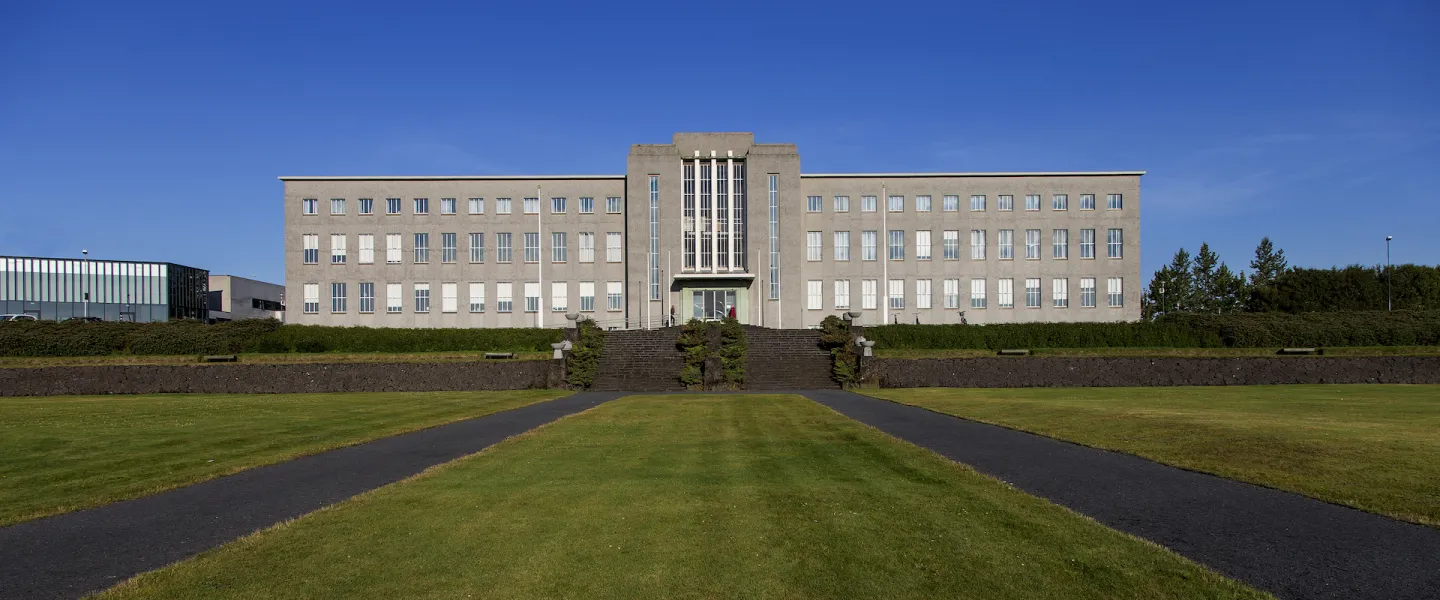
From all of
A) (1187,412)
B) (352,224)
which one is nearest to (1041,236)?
(1187,412)

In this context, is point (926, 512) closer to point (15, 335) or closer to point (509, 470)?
point (509, 470)

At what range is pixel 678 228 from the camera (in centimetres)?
6244

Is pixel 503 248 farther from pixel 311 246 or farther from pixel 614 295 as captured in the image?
pixel 311 246

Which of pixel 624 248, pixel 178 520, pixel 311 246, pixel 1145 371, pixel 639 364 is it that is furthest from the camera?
pixel 311 246

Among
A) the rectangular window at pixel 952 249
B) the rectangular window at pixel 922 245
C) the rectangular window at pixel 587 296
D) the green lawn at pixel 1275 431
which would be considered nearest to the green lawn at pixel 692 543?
the green lawn at pixel 1275 431

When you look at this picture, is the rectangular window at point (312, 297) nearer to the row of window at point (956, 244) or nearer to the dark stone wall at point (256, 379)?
the dark stone wall at point (256, 379)

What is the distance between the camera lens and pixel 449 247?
65500 millimetres

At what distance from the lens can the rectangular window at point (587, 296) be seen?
65.0m

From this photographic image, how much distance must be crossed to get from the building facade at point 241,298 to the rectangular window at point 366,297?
48.3 meters

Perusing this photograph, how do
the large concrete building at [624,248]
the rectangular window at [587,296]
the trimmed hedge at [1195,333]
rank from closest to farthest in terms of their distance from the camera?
the trimmed hedge at [1195,333] → the rectangular window at [587,296] → the large concrete building at [624,248]

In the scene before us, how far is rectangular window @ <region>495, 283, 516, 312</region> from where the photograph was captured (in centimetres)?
6538

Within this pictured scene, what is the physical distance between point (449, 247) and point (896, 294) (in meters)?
35.3

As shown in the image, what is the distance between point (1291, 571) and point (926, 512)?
340 centimetres

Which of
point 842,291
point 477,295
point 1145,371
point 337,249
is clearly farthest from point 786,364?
point 337,249
